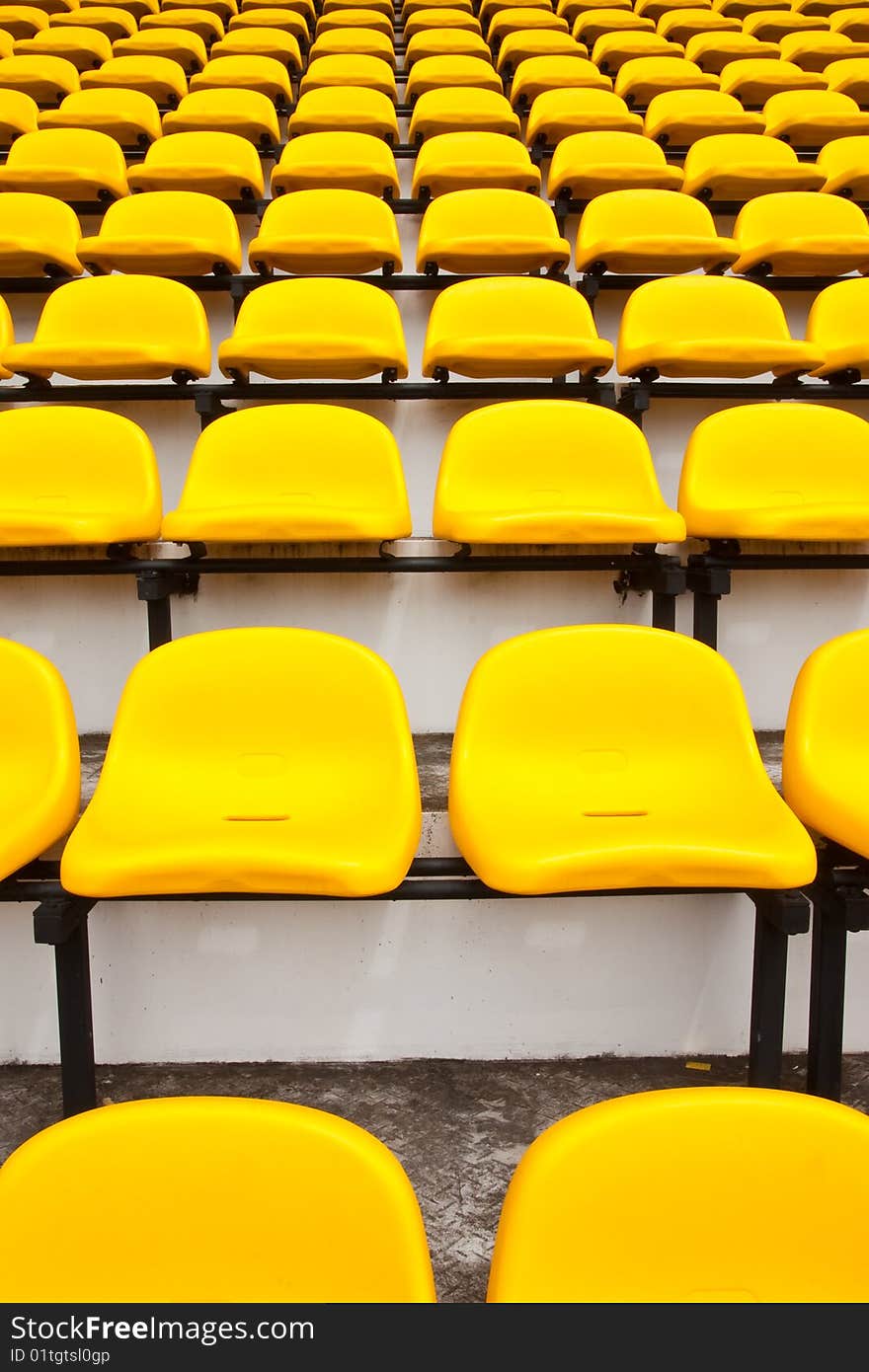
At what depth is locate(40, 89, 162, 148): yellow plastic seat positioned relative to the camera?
329 centimetres

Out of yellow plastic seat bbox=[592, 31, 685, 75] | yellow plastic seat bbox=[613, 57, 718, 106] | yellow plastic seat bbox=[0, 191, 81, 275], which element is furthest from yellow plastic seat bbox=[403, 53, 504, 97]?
yellow plastic seat bbox=[0, 191, 81, 275]

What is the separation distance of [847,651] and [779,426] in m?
0.75

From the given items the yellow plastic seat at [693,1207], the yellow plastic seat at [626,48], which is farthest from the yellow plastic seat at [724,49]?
the yellow plastic seat at [693,1207]

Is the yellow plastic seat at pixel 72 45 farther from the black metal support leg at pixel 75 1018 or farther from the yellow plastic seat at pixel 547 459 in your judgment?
the black metal support leg at pixel 75 1018

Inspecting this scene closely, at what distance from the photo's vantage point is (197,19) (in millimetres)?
4320

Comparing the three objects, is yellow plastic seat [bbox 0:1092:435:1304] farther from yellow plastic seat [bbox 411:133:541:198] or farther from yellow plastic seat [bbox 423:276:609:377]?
yellow plastic seat [bbox 411:133:541:198]

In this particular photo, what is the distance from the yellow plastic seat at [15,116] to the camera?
10.8 ft

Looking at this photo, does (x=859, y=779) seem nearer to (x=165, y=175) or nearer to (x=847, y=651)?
(x=847, y=651)

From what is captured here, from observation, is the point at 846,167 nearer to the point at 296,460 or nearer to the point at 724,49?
the point at 724,49

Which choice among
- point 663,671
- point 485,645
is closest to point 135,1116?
point 663,671

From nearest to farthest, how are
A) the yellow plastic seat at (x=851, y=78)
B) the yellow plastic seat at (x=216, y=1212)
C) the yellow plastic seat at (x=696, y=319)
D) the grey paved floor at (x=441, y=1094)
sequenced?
the yellow plastic seat at (x=216, y=1212) → the grey paved floor at (x=441, y=1094) → the yellow plastic seat at (x=696, y=319) → the yellow plastic seat at (x=851, y=78)

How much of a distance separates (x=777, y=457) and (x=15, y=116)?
2.87m

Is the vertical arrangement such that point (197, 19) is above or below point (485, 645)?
above

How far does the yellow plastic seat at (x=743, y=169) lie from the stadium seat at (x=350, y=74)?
1.25 meters
